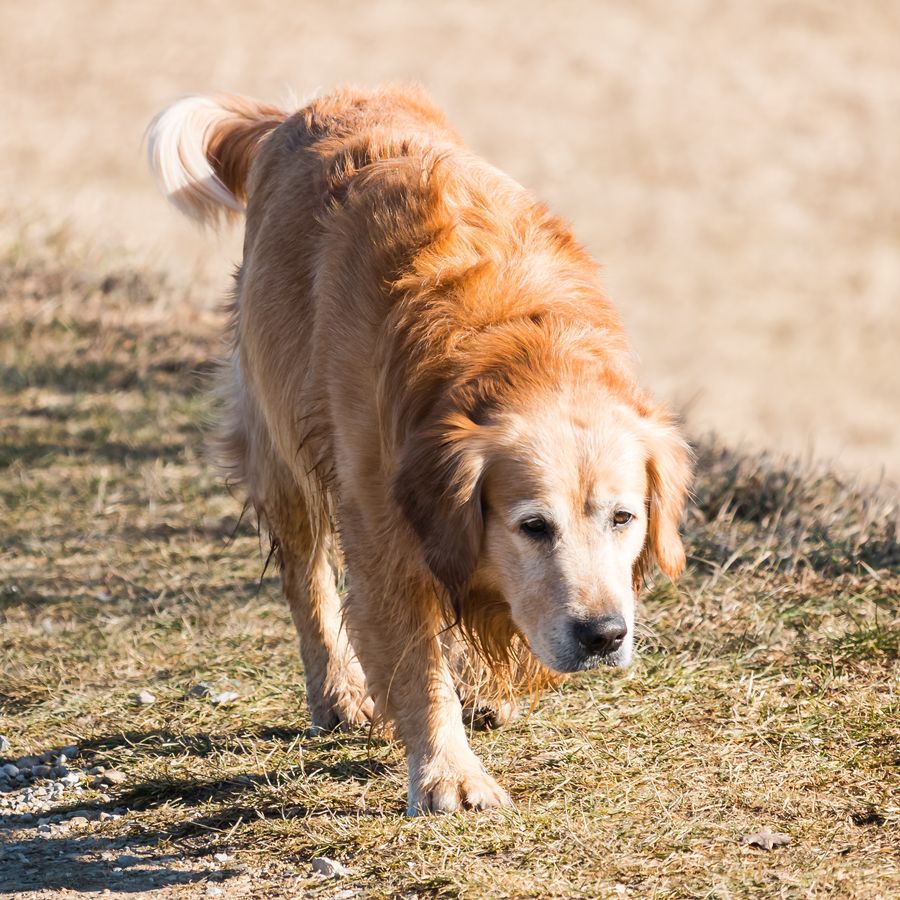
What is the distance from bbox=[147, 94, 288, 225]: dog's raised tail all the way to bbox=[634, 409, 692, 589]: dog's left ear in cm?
238

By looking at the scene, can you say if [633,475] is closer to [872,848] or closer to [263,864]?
[872,848]

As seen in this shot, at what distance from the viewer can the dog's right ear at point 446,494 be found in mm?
3531

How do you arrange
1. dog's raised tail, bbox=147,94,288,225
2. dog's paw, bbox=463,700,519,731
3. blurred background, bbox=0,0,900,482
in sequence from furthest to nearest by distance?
1. blurred background, bbox=0,0,900,482
2. dog's raised tail, bbox=147,94,288,225
3. dog's paw, bbox=463,700,519,731

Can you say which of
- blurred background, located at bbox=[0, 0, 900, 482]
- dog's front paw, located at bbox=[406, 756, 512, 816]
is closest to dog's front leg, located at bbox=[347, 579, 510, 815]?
dog's front paw, located at bbox=[406, 756, 512, 816]

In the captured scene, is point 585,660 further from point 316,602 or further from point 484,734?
point 316,602

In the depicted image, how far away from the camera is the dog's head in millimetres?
3459

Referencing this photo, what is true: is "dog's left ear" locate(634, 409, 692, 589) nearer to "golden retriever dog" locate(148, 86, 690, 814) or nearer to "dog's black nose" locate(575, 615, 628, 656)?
"golden retriever dog" locate(148, 86, 690, 814)

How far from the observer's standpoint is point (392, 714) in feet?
12.9

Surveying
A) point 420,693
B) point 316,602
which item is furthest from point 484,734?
point 316,602

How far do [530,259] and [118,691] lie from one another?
7.03 ft

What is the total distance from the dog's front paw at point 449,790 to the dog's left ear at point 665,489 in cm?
74

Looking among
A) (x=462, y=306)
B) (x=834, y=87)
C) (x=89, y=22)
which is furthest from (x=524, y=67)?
(x=462, y=306)


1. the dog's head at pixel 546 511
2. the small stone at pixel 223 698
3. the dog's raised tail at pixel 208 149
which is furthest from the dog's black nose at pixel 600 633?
the dog's raised tail at pixel 208 149

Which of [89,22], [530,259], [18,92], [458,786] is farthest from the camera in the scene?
[89,22]
